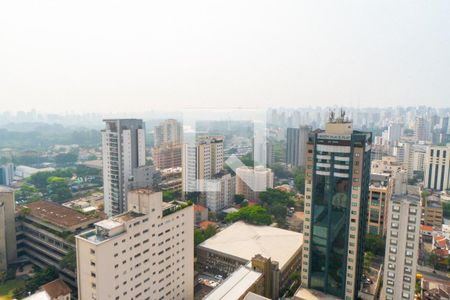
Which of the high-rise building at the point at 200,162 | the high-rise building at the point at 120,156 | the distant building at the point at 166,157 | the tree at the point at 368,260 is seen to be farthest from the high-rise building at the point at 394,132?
the high-rise building at the point at 120,156

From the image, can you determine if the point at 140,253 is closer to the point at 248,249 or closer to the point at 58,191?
the point at 248,249

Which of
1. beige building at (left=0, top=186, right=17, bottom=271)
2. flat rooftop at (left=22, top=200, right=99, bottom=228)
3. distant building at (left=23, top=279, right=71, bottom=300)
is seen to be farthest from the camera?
flat rooftop at (left=22, top=200, right=99, bottom=228)

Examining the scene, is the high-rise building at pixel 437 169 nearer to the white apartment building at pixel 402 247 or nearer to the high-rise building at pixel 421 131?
the high-rise building at pixel 421 131

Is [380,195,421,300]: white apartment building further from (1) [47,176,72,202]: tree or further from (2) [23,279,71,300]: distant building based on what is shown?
(1) [47,176,72,202]: tree

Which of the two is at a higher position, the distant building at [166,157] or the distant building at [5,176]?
the distant building at [166,157]

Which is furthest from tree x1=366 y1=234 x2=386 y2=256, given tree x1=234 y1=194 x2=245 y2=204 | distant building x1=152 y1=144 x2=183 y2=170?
distant building x1=152 y1=144 x2=183 y2=170

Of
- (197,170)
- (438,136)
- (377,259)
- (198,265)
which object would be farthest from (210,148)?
(438,136)

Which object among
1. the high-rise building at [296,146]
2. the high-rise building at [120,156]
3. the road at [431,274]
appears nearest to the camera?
the road at [431,274]

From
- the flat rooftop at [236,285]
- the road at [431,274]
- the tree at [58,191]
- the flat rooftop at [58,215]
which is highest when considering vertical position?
the flat rooftop at [58,215]
